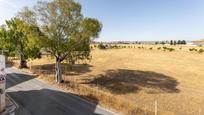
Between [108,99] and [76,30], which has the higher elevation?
[76,30]

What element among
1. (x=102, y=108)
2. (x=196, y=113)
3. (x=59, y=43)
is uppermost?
(x=59, y=43)

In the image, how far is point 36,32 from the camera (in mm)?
33188

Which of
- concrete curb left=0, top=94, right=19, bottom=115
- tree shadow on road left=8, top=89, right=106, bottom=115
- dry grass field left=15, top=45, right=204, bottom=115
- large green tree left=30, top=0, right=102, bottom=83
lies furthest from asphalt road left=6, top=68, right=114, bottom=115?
large green tree left=30, top=0, right=102, bottom=83

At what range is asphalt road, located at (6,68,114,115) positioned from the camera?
64.8 feet

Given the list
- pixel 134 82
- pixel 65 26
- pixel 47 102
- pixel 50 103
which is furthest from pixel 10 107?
pixel 134 82

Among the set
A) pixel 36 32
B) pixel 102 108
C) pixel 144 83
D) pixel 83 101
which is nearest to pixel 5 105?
pixel 83 101

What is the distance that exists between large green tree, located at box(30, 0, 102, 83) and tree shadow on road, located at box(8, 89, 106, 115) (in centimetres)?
778

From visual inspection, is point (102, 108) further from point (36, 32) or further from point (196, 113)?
point (36, 32)

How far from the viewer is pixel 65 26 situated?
3412 centimetres

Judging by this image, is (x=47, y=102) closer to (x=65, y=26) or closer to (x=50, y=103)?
(x=50, y=103)

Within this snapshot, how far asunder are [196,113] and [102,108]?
10628 millimetres

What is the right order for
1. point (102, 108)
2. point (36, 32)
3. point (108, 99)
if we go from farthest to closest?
point (36, 32) → point (108, 99) → point (102, 108)

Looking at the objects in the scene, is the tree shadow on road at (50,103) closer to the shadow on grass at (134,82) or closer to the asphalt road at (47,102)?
the asphalt road at (47,102)

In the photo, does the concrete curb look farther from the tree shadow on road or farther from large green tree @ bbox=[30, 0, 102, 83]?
large green tree @ bbox=[30, 0, 102, 83]
